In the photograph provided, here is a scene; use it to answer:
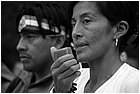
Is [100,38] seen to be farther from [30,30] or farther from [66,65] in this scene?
[30,30]

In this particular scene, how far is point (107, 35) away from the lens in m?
2.62

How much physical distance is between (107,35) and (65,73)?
0.37 meters

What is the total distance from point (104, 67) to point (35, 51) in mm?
1591

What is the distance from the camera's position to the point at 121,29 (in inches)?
104

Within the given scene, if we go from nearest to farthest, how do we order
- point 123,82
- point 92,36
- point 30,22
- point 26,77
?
point 123,82, point 92,36, point 30,22, point 26,77

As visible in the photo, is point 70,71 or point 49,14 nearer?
point 70,71

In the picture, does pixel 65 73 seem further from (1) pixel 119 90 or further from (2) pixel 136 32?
(2) pixel 136 32

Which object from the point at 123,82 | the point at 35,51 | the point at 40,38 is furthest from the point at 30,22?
the point at 123,82

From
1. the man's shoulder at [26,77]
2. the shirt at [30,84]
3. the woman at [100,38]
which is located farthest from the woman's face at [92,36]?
the man's shoulder at [26,77]

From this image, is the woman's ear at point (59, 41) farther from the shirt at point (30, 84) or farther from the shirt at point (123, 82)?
the shirt at point (123, 82)

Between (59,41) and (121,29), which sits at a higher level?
(121,29)

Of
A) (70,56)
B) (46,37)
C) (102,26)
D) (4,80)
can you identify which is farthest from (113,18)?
(4,80)

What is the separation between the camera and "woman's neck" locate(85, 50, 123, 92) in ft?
8.61

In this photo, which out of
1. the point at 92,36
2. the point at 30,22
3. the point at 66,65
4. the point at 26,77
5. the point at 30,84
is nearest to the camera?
the point at 66,65
